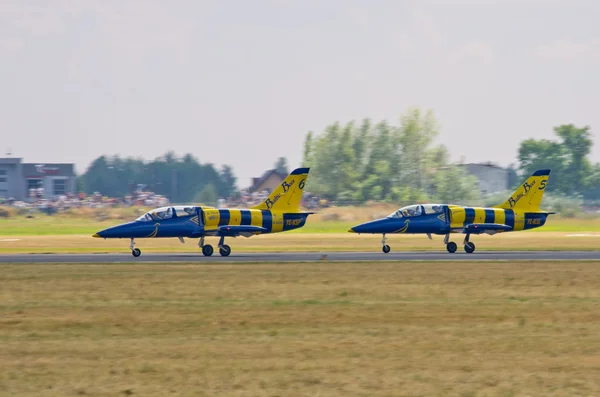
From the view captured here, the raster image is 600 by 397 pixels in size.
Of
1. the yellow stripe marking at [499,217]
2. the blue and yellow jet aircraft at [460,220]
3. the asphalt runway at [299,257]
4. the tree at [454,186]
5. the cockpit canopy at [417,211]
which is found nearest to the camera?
the asphalt runway at [299,257]

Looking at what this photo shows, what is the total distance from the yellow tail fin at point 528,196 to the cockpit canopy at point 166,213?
49.0 ft

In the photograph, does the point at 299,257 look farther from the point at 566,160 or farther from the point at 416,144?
the point at 566,160

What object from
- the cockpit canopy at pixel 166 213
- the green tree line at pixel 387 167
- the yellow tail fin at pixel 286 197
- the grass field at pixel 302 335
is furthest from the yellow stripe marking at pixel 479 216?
the green tree line at pixel 387 167

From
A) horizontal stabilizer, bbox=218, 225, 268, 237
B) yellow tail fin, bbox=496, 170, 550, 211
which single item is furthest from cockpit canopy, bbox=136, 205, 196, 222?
yellow tail fin, bbox=496, 170, 550, 211

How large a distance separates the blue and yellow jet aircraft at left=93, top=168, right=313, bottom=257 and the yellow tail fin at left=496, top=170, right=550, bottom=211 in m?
10.2

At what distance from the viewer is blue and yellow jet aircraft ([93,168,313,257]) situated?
42281 mm

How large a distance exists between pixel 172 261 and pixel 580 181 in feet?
426

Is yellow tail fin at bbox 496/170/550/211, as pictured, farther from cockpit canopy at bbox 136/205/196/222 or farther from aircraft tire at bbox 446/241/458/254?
cockpit canopy at bbox 136/205/196/222

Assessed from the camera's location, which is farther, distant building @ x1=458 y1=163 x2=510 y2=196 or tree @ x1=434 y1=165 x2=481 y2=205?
distant building @ x1=458 y1=163 x2=510 y2=196

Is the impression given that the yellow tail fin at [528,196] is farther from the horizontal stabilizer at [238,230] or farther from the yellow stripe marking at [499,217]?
the horizontal stabilizer at [238,230]

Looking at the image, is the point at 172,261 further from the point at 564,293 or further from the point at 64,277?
the point at 564,293

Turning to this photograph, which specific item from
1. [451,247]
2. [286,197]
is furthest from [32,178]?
[451,247]

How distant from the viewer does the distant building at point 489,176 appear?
16038 cm

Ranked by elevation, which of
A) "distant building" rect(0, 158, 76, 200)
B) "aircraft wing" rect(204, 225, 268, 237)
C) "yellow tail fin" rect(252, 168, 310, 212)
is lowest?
"aircraft wing" rect(204, 225, 268, 237)
